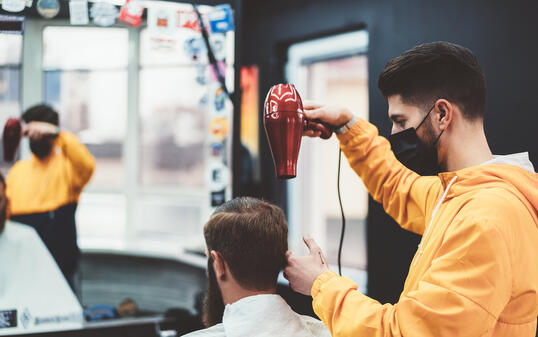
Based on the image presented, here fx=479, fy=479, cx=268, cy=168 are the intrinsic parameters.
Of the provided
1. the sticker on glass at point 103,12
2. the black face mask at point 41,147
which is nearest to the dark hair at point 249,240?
the sticker on glass at point 103,12

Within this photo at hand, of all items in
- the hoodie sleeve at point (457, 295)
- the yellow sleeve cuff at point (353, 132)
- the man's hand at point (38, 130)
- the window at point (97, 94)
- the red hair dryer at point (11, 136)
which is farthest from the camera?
the window at point (97, 94)

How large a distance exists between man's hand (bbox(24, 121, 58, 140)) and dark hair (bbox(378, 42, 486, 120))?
77.2 inches

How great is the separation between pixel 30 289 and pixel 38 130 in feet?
2.73

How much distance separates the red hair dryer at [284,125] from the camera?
4.62 ft

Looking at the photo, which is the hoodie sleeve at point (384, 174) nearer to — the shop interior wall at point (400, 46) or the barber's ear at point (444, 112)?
the barber's ear at point (444, 112)

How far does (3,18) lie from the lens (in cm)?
185

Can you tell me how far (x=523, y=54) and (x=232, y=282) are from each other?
1.69m

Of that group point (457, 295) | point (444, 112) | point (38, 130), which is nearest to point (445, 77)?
point (444, 112)

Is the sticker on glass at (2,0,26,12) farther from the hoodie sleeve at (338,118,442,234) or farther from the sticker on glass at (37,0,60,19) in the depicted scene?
the hoodie sleeve at (338,118,442,234)

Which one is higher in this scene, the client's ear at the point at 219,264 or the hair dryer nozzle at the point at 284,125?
the hair dryer nozzle at the point at 284,125

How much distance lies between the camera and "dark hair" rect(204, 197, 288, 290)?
1.27 meters

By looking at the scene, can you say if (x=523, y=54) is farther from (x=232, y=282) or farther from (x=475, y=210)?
(x=232, y=282)

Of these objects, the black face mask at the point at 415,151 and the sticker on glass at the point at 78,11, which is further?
the sticker on glass at the point at 78,11

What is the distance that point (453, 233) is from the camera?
3.58ft
